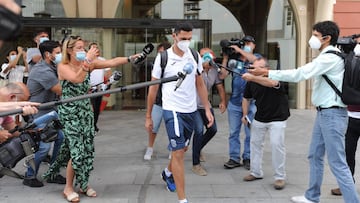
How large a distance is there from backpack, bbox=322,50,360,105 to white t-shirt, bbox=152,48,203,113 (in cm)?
132

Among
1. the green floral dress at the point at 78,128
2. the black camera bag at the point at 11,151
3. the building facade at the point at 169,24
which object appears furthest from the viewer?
the building facade at the point at 169,24

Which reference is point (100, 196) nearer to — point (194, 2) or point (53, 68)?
point (53, 68)

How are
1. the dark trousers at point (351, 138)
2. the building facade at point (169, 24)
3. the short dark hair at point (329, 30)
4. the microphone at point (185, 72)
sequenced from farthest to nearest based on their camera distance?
the building facade at point (169, 24) < the dark trousers at point (351, 138) < the short dark hair at point (329, 30) < the microphone at point (185, 72)

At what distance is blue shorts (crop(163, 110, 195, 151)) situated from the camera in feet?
14.3

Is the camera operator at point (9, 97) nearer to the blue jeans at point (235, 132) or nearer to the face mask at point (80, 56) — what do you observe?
the face mask at point (80, 56)

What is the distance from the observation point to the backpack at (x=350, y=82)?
409cm

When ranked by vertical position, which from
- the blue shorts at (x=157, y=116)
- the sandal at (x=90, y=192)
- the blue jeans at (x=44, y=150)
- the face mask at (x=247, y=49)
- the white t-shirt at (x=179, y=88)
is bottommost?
the sandal at (x=90, y=192)

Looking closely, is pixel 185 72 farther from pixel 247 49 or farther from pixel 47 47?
pixel 47 47

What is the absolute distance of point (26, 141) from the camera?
13.5ft

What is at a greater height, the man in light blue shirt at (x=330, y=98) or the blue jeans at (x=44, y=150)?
the man in light blue shirt at (x=330, y=98)

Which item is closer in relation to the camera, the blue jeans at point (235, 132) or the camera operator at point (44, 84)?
the camera operator at point (44, 84)

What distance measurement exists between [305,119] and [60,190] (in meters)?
7.11

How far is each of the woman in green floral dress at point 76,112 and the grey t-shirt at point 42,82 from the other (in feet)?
1.76

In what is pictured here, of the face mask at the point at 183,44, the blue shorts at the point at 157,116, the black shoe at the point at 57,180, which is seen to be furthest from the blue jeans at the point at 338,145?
the black shoe at the point at 57,180
